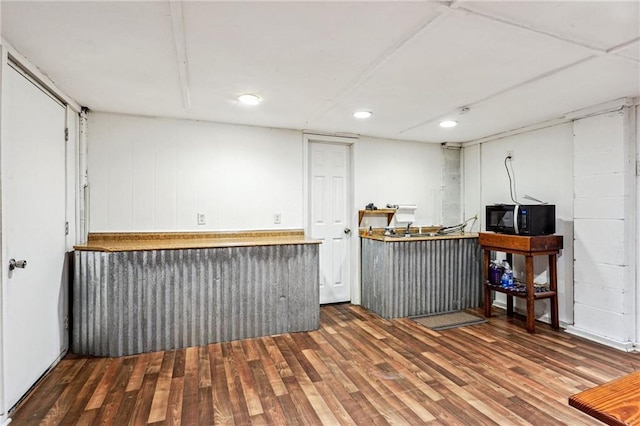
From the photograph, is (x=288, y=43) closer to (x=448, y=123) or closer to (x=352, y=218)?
(x=448, y=123)

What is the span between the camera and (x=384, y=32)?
1786mm

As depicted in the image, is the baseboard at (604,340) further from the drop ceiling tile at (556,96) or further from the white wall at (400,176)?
the drop ceiling tile at (556,96)

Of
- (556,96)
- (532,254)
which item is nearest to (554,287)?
(532,254)

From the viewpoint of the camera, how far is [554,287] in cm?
351

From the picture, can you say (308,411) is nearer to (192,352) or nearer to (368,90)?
(192,352)

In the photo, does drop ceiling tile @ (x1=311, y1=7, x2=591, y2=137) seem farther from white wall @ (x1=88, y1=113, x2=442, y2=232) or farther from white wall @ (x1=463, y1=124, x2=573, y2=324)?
white wall @ (x1=463, y1=124, x2=573, y2=324)

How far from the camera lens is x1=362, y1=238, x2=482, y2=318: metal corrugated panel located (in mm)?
3848

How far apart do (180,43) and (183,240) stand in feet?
7.26

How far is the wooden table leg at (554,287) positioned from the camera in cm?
346

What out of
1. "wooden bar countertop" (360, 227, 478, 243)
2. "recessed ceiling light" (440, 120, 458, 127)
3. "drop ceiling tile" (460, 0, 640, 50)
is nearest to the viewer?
"drop ceiling tile" (460, 0, 640, 50)

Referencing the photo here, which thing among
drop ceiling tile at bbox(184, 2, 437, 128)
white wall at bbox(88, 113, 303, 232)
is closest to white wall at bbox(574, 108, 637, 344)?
drop ceiling tile at bbox(184, 2, 437, 128)

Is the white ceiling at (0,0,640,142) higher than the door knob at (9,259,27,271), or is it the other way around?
the white ceiling at (0,0,640,142)

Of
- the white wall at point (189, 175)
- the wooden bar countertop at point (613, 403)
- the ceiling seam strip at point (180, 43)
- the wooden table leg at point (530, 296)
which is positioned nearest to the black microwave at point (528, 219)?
the wooden table leg at point (530, 296)

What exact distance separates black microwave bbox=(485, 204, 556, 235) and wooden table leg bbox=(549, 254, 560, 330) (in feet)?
1.08
